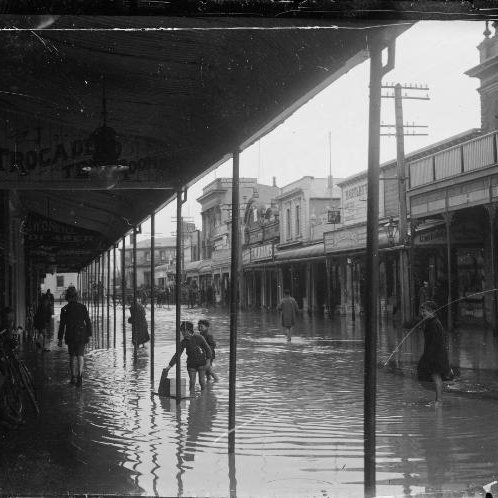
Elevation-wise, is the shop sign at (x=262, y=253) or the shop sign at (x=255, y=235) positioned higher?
the shop sign at (x=255, y=235)

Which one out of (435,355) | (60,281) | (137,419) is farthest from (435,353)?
(60,281)

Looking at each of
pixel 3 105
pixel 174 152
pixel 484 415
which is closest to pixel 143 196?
pixel 174 152

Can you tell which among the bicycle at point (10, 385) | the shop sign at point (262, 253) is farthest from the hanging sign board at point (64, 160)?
the shop sign at point (262, 253)

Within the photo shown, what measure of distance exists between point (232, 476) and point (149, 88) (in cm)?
326

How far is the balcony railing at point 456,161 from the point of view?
22.0m

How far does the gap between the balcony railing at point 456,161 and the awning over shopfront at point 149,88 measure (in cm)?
1409

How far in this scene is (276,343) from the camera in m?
21.5

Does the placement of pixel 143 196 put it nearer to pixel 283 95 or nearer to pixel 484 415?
pixel 484 415

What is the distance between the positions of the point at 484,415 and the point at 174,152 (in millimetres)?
4773

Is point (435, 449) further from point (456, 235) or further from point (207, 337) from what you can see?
point (456, 235)

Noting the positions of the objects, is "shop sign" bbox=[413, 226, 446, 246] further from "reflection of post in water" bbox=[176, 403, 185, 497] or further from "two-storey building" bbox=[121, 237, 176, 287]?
"two-storey building" bbox=[121, 237, 176, 287]

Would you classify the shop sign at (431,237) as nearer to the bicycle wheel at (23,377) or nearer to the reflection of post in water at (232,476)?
the bicycle wheel at (23,377)

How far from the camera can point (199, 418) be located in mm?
9719

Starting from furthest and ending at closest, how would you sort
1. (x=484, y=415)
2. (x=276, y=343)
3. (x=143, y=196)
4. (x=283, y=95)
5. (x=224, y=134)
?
(x=276, y=343), (x=143, y=196), (x=484, y=415), (x=224, y=134), (x=283, y=95)
